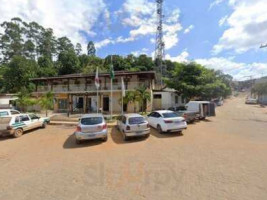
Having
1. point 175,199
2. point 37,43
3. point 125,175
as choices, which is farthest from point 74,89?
point 37,43

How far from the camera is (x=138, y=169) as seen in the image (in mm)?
6691

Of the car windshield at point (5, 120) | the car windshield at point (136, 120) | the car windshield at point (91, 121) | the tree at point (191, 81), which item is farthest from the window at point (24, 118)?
the tree at point (191, 81)

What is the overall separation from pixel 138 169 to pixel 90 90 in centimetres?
2334

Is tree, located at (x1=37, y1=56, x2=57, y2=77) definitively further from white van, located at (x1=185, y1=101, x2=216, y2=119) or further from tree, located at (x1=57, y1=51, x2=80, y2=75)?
white van, located at (x1=185, y1=101, x2=216, y2=119)

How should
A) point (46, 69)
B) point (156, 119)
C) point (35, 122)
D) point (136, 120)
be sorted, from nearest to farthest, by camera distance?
1. point (136, 120)
2. point (156, 119)
3. point (35, 122)
4. point (46, 69)

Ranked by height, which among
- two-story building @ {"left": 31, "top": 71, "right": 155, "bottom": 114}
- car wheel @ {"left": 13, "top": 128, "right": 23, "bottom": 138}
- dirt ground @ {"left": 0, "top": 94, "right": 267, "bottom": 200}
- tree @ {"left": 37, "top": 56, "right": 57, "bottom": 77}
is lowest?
dirt ground @ {"left": 0, "top": 94, "right": 267, "bottom": 200}

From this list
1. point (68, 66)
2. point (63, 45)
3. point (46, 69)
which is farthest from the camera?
point (63, 45)

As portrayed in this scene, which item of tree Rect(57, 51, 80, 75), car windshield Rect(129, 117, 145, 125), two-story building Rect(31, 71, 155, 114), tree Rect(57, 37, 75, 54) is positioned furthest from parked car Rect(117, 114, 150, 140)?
tree Rect(57, 37, 75, 54)

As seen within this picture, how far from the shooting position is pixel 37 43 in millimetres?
64688

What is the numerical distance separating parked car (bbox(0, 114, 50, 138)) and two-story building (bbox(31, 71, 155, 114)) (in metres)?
12.4

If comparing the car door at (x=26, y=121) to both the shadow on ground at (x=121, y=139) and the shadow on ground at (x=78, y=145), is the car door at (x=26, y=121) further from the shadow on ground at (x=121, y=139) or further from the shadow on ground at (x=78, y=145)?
the shadow on ground at (x=121, y=139)

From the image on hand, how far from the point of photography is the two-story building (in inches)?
1073

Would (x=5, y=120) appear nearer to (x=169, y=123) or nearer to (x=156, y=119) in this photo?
(x=156, y=119)

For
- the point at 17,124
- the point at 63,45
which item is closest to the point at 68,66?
the point at 63,45
